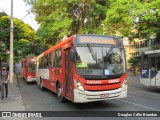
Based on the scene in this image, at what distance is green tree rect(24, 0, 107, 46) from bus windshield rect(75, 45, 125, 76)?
17.0 m

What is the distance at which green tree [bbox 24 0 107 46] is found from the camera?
93.1ft

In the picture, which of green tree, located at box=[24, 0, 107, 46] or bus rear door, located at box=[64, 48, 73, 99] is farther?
green tree, located at box=[24, 0, 107, 46]

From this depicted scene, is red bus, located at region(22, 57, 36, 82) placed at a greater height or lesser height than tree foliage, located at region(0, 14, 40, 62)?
lesser

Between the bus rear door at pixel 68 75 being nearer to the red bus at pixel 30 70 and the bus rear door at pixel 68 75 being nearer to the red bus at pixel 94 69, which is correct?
the red bus at pixel 94 69

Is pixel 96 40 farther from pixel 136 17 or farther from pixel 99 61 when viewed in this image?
pixel 136 17

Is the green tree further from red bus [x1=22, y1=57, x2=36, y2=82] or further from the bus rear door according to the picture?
the bus rear door

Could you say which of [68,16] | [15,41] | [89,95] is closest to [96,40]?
[89,95]

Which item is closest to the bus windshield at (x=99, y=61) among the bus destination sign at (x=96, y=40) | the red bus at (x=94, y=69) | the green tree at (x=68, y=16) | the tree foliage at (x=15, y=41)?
the red bus at (x=94, y=69)

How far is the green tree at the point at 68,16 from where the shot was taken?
28.4 metres

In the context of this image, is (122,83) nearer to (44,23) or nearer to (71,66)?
(71,66)

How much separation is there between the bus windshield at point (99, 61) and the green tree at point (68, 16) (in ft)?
55.7

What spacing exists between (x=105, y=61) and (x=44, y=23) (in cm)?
2016

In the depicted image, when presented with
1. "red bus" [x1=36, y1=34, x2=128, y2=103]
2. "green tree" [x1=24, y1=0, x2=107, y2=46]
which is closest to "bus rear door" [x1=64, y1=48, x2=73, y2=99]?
"red bus" [x1=36, y1=34, x2=128, y2=103]

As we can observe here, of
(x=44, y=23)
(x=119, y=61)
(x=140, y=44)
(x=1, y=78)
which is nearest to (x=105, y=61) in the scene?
(x=119, y=61)
